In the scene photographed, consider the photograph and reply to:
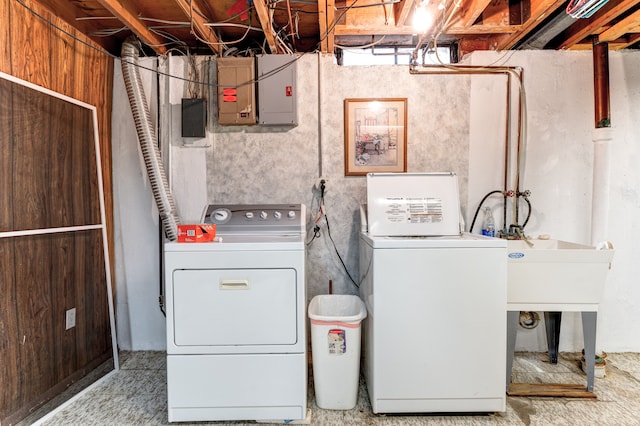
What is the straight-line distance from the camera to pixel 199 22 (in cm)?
200

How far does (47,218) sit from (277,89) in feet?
5.35

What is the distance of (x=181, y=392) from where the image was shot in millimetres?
1661

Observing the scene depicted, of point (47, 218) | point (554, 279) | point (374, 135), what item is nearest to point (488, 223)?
point (554, 279)

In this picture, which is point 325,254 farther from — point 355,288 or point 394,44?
point 394,44

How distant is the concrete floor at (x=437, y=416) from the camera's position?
5.69 ft

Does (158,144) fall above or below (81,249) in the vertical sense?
above

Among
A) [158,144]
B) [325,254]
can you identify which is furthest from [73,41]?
[325,254]

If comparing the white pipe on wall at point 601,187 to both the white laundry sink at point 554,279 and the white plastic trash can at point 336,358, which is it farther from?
the white plastic trash can at point 336,358

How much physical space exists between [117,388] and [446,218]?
239cm

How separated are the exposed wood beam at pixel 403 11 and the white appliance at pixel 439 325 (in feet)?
4.56

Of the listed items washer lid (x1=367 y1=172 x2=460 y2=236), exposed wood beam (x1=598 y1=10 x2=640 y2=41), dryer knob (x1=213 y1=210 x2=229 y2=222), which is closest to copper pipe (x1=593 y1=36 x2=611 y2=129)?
exposed wood beam (x1=598 y1=10 x2=640 y2=41)

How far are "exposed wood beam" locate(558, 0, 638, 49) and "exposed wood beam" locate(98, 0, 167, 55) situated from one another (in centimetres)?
291

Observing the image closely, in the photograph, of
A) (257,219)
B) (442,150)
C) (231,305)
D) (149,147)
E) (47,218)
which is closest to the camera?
(231,305)

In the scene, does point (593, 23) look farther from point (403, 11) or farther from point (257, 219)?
point (257, 219)
